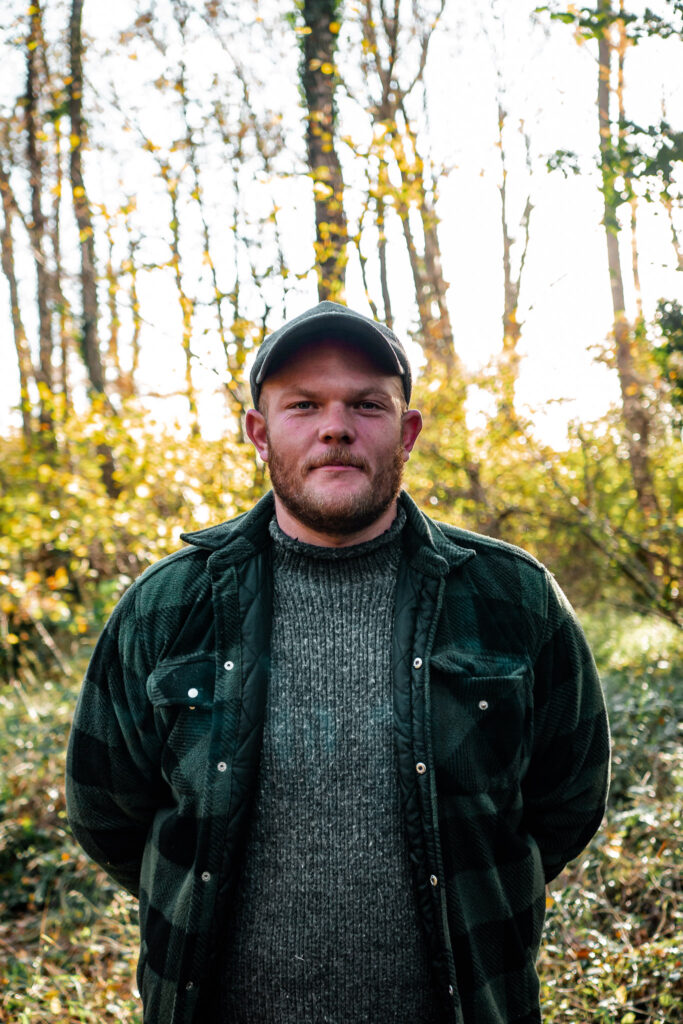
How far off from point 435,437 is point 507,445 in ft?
2.17

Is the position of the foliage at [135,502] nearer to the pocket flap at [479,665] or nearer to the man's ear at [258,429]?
the man's ear at [258,429]

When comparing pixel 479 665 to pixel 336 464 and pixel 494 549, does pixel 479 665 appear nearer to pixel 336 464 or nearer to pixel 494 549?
pixel 494 549

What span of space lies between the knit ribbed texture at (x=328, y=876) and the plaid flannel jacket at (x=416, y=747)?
0.05 meters

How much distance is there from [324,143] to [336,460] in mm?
4756

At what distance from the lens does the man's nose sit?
2076 millimetres

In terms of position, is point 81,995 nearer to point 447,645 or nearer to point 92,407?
point 447,645

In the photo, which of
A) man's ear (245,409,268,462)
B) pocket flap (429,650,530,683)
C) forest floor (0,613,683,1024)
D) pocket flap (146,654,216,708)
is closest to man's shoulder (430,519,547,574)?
pocket flap (429,650,530,683)

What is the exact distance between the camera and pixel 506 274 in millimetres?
14914

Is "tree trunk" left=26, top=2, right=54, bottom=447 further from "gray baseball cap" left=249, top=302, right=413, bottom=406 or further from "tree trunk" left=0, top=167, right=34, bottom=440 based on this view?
"gray baseball cap" left=249, top=302, right=413, bottom=406

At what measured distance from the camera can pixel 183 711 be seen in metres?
1.99

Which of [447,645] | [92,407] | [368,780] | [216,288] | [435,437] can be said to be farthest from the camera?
[435,437]

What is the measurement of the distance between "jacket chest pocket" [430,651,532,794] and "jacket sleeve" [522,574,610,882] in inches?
5.9

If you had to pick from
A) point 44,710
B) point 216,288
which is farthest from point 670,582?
point 44,710

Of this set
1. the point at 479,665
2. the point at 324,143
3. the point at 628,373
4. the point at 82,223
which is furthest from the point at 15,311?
the point at 479,665
